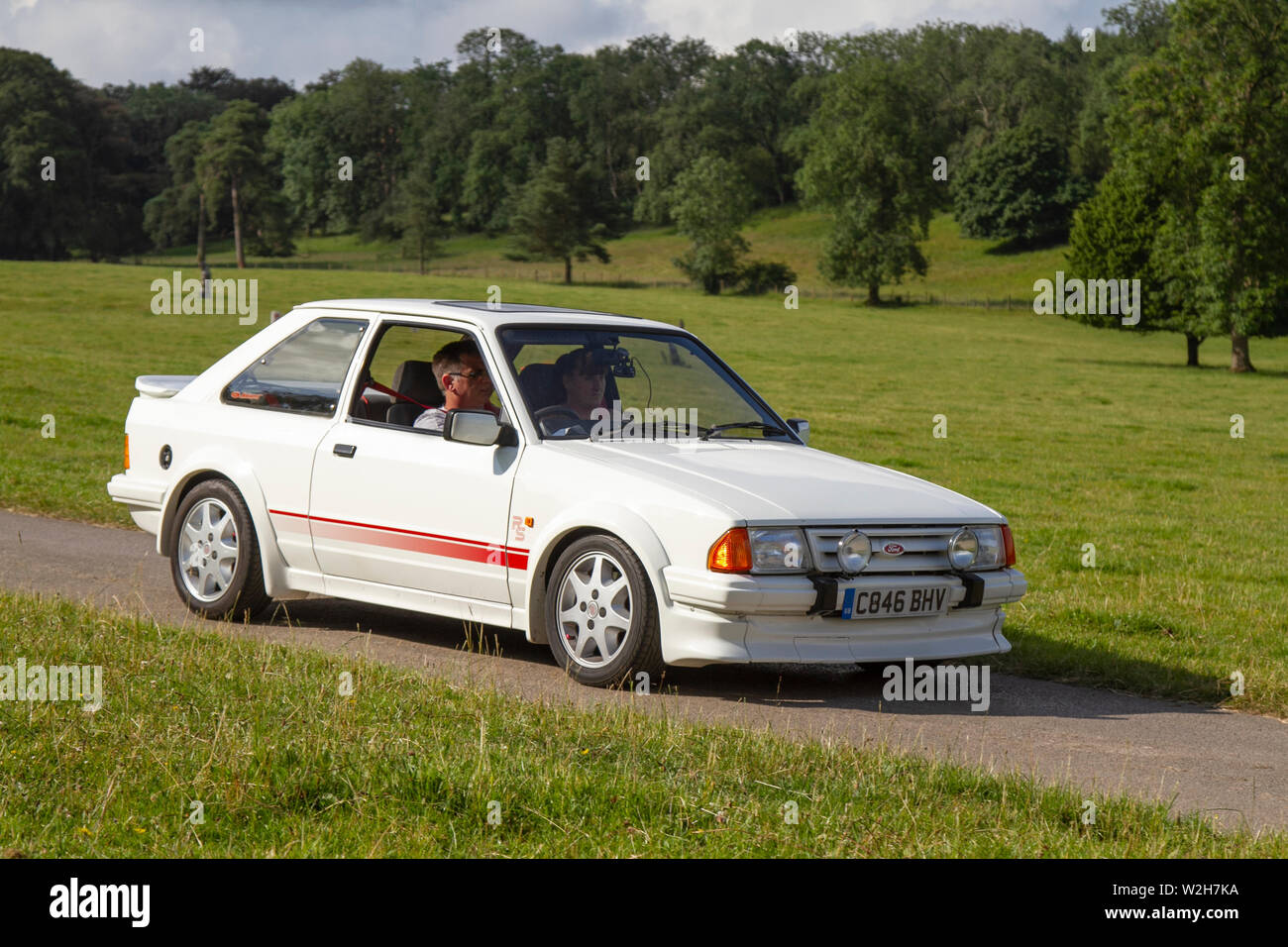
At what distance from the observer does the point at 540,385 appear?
8172 mm

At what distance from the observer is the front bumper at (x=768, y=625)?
6.81 meters

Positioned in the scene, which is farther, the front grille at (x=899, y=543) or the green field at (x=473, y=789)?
the front grille at (x=899, y=543)

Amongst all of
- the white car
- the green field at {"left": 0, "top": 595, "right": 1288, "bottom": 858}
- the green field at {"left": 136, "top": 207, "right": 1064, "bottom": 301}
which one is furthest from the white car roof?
the green field at {"left": 136, "top": 207, "right": 1064, "bottom": 301}

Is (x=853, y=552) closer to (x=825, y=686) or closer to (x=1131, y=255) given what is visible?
(x=825, y=686)

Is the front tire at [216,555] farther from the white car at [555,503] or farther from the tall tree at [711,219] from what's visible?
the tall tree at [711,219]

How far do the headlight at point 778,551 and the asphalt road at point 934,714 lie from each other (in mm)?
659

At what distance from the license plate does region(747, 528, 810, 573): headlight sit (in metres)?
0.27

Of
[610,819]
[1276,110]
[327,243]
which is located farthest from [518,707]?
[327,243]

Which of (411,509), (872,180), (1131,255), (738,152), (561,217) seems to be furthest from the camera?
(738,152)

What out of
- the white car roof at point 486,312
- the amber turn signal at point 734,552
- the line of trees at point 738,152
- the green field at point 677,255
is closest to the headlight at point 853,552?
the amber turn signal at point 734,552

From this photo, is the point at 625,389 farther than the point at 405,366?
No

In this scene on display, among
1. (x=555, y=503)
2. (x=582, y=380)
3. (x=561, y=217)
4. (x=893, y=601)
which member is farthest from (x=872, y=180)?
(x=893, y=601)

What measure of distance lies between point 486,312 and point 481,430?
1.09 m
